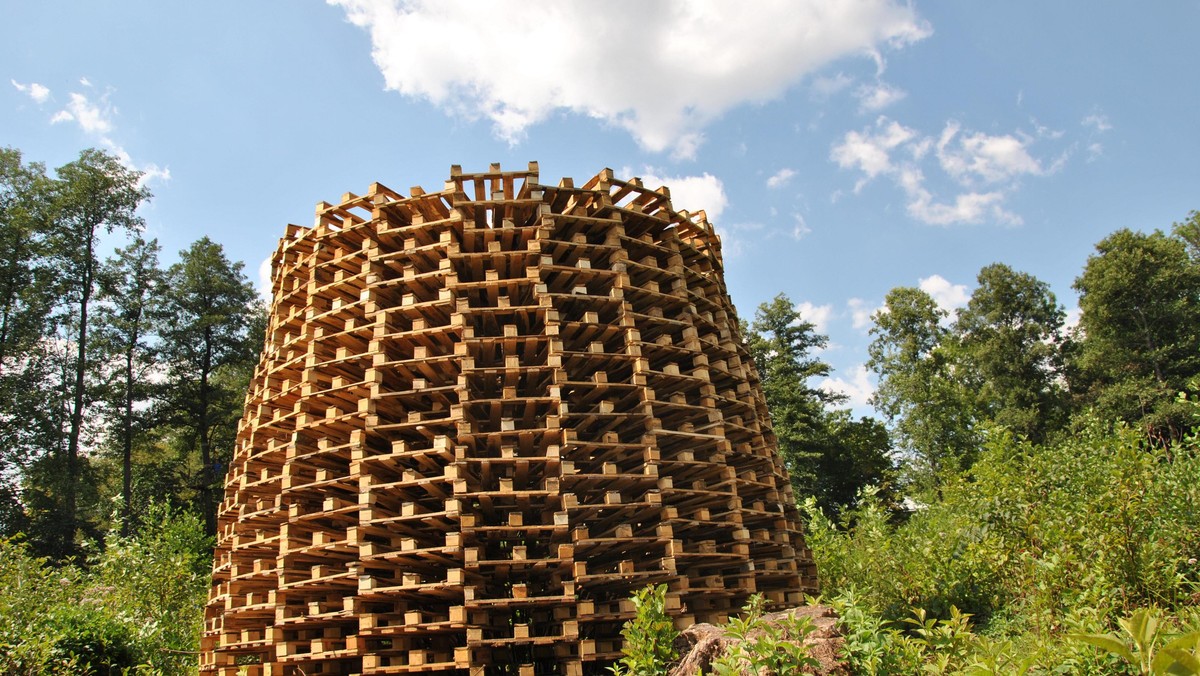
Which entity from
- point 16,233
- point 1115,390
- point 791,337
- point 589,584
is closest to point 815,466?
point 791,337

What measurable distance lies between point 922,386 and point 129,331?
41.7 metres

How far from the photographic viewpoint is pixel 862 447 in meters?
45.8

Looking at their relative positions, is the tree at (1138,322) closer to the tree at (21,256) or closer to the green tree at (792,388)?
the green tree at (792,388)

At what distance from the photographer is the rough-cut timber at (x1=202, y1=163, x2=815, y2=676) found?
25.9ft

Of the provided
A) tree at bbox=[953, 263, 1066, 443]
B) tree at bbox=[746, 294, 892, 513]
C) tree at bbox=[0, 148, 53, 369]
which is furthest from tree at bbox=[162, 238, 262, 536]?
tree at bbox=[953, 263, 1066, 443]

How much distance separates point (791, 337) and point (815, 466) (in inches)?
339

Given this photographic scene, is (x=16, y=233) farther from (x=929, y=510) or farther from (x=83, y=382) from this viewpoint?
(x=929, y=510)

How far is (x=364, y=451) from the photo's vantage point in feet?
27.9

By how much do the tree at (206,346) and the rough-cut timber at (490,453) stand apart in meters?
25.6

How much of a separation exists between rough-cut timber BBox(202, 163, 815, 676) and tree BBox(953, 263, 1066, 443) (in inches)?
1502

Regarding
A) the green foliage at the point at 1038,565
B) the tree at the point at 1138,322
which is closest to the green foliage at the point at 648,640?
the green foliage at the point at 1038,565

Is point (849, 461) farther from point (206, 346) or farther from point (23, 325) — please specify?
point (23, 325)

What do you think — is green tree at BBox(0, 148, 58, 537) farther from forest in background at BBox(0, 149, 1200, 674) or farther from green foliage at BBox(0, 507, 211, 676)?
green foliage at BBox(0, 507, 211, 676)

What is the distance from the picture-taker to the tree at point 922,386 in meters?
43.0
